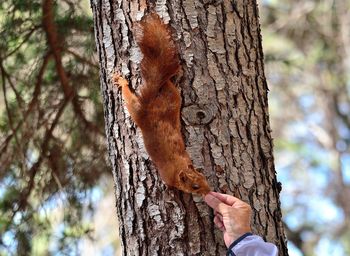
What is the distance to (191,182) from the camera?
1844 mm

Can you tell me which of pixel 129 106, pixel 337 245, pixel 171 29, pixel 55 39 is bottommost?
pixel 129 106

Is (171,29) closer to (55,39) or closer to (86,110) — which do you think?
(55,39)

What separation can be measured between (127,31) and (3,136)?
1.77 metres

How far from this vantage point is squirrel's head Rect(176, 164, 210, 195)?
1840 mm

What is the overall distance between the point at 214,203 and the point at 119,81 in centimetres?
47

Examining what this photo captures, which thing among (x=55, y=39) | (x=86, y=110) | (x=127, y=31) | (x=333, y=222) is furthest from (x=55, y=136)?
(x=333, y=222)

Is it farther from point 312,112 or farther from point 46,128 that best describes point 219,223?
point 312,112

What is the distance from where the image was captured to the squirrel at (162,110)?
1.85 meters

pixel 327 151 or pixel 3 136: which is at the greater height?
pixel 327 151

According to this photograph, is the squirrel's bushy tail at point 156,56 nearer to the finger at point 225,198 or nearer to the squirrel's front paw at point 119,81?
the squirrel's front paw at point 119,81

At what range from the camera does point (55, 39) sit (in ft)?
10.9

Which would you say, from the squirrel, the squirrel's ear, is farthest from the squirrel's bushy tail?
the squirrel's ear

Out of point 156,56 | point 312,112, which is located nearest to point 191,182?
point 156,56

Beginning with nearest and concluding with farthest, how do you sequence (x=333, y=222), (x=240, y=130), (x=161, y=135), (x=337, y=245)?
(x=161, y=135), (x=240, y=130), (x=337, y=245), (x=333, y=222)
